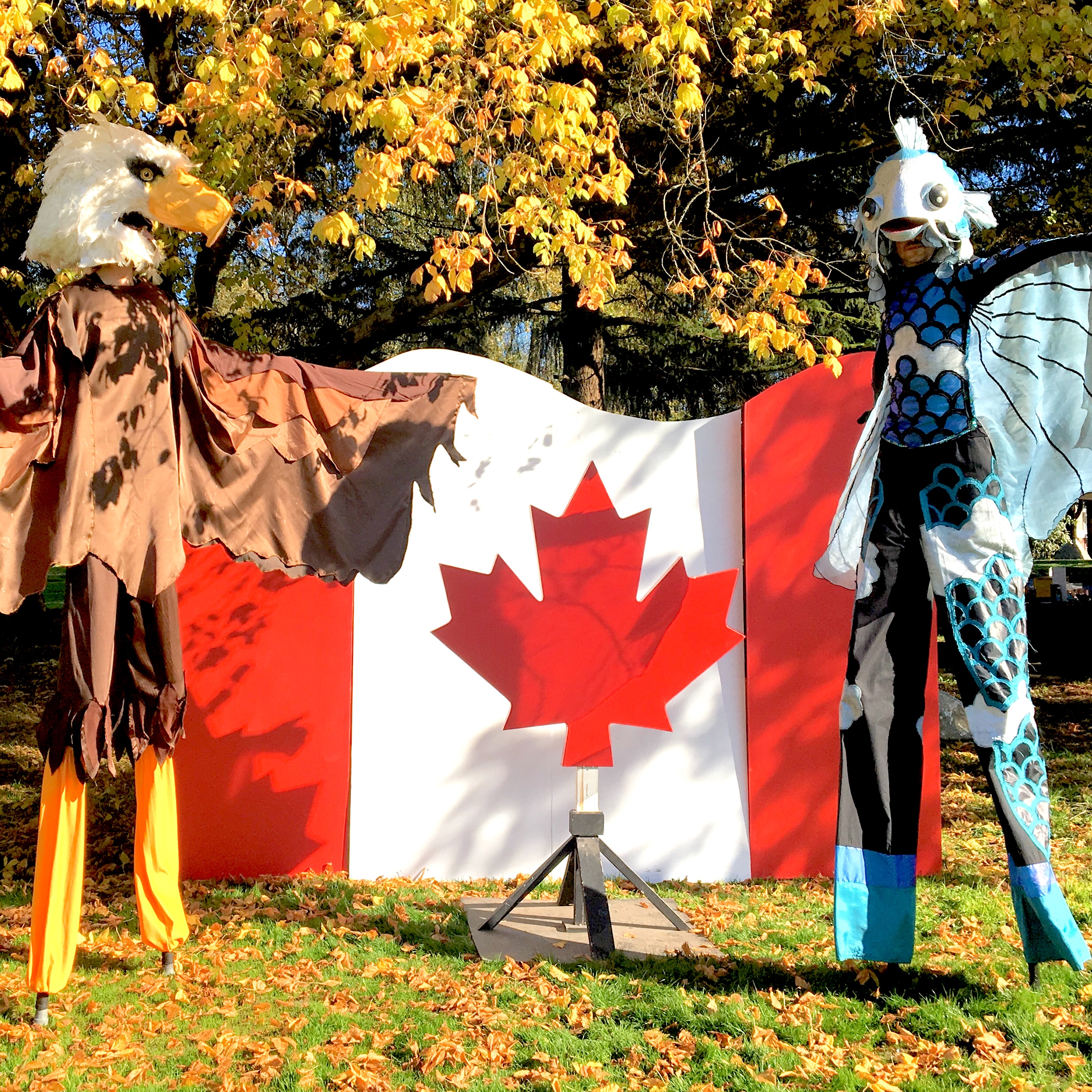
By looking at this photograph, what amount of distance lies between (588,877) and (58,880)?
169 centimetres

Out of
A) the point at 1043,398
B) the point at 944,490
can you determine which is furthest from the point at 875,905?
the point at 1043,398

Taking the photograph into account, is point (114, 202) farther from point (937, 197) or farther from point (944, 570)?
point (944, 570)

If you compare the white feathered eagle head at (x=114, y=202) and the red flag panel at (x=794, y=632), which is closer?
the white feathered eagle head at (x=114, y=202)

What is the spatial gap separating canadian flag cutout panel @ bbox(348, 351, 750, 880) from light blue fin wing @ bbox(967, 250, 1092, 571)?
1475mm

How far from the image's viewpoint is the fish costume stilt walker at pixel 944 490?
3.15 metres

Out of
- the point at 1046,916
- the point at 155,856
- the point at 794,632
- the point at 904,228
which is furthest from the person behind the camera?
the point at 794,632

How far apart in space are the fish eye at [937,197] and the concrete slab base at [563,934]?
8.10 feet

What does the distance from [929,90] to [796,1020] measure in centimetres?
674

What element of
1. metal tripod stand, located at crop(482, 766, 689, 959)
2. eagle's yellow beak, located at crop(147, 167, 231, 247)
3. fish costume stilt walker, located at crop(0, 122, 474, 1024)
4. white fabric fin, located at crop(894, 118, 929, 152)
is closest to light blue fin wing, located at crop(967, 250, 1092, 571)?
white fabric fin, located at crop(894, 118, 929, 152)

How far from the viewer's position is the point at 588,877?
12.6 ft

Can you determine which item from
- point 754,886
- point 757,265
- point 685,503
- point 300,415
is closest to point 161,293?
point 300,415

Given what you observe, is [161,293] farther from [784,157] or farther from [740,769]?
[784,157]

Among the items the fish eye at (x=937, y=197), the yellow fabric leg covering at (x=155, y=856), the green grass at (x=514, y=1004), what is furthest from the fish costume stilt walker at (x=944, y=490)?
the yellow fabric leg covering at (x=155, y=856)

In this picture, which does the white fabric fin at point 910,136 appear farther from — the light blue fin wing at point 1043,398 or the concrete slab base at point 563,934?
the concrete slab base at point 563,934
